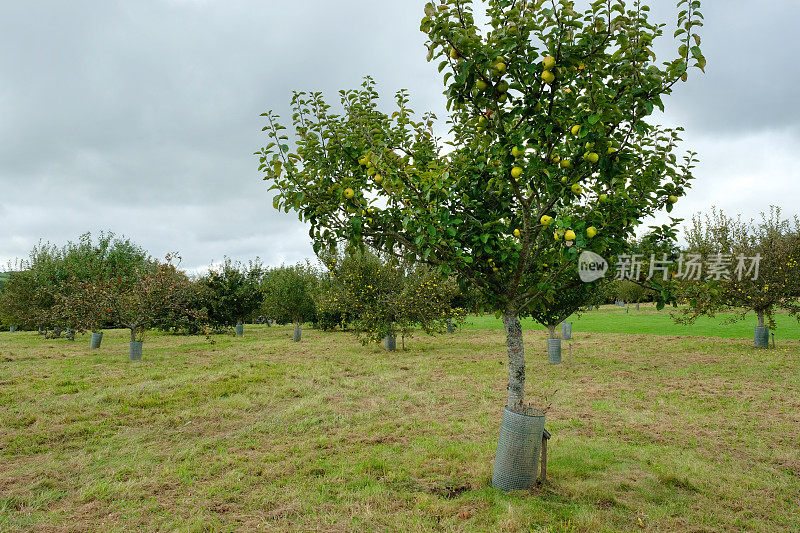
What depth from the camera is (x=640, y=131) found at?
13.0 feet

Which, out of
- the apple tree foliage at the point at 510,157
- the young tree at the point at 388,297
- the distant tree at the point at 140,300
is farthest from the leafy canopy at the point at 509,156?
the distant tree at the point at 140,300

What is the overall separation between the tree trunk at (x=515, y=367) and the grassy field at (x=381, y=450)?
1.02 metres

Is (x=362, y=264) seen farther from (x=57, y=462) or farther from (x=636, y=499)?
(x=636, y=499)

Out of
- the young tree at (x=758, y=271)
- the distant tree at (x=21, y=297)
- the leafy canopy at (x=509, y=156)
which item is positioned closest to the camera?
the leafy canopy at (x=509, y=156)

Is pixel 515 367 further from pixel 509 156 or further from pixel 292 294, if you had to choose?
pixel 292 294

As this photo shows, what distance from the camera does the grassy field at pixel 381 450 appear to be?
4516 millimetres

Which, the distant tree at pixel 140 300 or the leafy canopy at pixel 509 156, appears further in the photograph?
the distant tree at pixel 140 300

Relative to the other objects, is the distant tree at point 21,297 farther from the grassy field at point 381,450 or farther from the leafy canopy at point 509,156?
the leafy canopy at point 509,156

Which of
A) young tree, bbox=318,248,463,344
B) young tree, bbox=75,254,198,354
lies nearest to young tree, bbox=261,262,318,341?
young tree, bbox=318,248,463,344

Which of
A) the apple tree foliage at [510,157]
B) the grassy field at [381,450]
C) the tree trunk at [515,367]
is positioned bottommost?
the grassy field at [381,450]

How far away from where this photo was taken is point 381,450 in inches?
252

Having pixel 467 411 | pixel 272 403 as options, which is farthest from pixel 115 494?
pixel 467 411

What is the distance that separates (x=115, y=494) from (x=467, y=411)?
237 inches

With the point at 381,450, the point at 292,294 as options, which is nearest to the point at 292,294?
the point at 292,294
